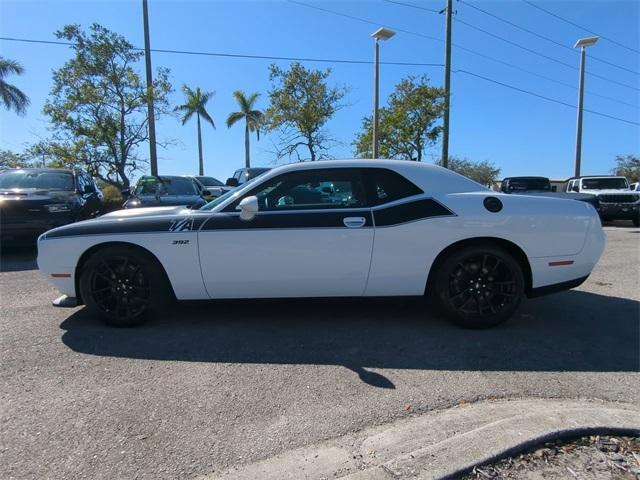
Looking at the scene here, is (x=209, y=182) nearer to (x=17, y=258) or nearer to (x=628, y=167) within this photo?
(x=17, y=258)

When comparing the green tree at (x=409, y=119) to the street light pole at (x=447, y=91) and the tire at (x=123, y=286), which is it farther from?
the tire at (x=123, y=286)

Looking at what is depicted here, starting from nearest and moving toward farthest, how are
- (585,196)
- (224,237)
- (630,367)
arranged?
(630,367), (224,237), (585,196)

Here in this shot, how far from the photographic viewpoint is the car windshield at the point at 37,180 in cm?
876

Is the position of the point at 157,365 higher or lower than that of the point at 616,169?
lower

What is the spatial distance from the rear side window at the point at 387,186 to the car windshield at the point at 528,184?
42.4 feet

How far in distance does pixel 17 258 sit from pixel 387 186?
7226mm

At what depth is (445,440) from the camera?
2316 millimetres

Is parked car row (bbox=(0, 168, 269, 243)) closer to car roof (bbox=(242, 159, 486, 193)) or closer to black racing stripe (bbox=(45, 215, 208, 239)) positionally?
black racing stripe (bbox=(45, 215, 208, 239))

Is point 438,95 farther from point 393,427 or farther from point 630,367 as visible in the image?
point 393,427

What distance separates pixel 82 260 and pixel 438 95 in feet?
58.0

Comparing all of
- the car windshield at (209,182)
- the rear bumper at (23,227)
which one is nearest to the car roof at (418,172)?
the rear bumper at (23,227)

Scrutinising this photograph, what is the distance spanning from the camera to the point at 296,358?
3.43m

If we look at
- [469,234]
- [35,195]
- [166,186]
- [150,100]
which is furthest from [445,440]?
[150,100]

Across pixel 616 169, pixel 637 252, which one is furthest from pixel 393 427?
pixel 616 169
